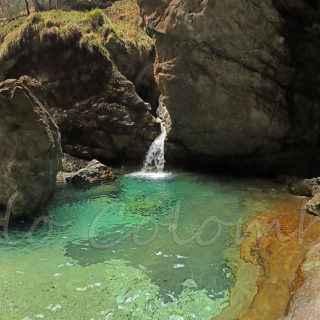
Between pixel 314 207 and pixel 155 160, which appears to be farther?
pixel 155 160

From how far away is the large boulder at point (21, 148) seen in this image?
7.25m

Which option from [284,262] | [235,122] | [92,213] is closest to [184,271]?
[284,262]

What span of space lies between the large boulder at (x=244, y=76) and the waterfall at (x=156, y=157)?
7.69 ft

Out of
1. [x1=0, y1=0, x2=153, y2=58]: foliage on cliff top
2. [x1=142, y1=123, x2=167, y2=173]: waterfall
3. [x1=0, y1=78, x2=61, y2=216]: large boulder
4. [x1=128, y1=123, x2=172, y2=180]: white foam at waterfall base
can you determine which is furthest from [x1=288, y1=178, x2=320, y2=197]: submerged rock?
[x1=0, y1=0, x2=153, y2=58]: foliage on cliff top

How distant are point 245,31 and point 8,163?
27.3 feet

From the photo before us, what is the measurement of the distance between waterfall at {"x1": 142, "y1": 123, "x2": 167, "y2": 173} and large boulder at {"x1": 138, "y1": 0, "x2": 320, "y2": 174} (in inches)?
92.2

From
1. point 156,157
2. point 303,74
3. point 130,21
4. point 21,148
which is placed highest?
point 130,21

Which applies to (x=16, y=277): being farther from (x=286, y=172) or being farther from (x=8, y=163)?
(x=286, y=172)

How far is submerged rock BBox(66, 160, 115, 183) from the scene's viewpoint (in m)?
11.7

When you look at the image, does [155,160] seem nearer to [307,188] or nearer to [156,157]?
[156,157]

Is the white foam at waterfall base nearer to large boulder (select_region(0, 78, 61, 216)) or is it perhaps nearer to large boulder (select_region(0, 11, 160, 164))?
large boulder (select_region(0, 11, 160, 164))

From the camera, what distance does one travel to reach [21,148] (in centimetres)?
734

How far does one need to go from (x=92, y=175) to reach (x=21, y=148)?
4750 millimetres

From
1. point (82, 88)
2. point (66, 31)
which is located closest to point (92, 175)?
point (82, 88)
